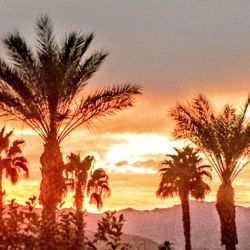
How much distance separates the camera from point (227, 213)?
40.3m

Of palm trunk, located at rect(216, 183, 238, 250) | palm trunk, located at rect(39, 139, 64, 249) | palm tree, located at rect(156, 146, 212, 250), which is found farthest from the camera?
palm tree, located at rect(156, 146, 212, 250)

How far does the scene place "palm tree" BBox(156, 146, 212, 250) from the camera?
5591cm

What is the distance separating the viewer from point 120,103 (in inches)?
1210

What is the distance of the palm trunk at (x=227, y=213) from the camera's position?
40.2m

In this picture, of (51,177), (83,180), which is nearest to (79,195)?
(83,180)

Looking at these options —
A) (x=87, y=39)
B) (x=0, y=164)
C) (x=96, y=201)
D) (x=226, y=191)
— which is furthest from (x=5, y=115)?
(x=96, y=201)

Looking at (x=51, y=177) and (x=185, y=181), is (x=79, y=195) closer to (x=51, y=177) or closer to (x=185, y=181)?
(x=185, y=181)

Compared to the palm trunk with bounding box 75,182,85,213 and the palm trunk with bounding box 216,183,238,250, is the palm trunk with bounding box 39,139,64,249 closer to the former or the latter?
the palm trunk with bounding box 216,183,238,250

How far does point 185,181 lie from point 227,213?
642 inches

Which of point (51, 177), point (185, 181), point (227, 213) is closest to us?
point (51, 177)

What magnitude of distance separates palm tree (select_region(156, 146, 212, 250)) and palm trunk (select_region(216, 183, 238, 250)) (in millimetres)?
14605

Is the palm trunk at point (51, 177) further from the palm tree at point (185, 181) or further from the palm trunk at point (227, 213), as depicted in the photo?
the palm tree at point (185, 181)

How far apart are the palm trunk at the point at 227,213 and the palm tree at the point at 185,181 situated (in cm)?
1460

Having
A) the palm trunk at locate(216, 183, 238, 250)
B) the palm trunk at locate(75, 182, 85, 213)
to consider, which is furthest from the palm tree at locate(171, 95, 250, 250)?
the palm trunk at locate(75, 182, 85, 213)
